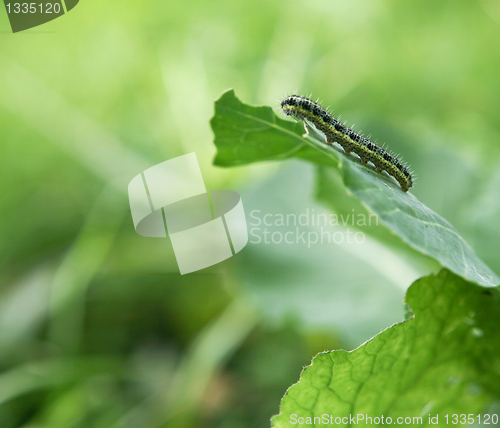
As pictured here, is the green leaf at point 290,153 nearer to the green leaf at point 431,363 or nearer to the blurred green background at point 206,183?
the green leaf at point 431,363

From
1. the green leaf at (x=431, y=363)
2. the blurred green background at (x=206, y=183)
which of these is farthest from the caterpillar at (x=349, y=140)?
the green leaf at (x=431, y=363)

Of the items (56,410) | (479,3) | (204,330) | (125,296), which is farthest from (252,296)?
(479,3)

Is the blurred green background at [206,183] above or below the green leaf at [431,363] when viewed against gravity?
above

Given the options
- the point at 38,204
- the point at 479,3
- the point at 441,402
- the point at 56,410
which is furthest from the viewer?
the point at 479,3

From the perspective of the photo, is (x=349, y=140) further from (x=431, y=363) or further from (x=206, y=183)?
(x=206, y=183)

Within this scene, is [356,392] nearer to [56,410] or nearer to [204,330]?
[204,330]

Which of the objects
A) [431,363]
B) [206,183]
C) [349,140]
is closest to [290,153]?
[431,363]
